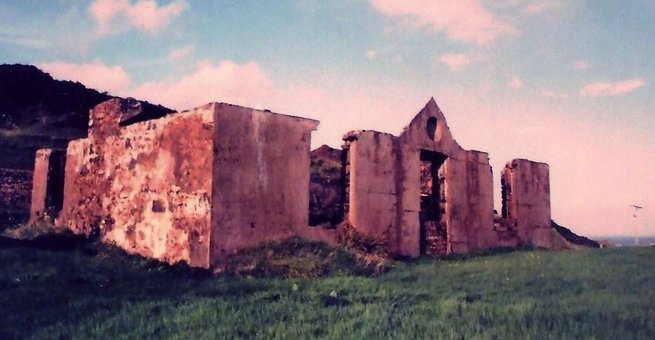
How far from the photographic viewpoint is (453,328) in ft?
15.6

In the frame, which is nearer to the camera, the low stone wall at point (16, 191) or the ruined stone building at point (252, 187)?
the ruined stone building at point (252, 187)

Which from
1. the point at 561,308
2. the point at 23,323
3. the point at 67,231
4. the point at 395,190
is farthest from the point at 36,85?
the point at 561,308

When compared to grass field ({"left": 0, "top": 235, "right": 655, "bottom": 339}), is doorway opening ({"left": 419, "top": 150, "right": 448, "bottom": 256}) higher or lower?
higher

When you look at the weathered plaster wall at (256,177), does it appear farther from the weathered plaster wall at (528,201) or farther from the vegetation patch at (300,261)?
the weathered plaster wall at (528,201)

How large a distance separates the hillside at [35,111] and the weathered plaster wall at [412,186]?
11.5 m

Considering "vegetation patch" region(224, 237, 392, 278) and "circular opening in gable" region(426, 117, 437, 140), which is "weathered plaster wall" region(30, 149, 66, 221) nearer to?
"vegetation patch" region(224, 237, 392, 278)

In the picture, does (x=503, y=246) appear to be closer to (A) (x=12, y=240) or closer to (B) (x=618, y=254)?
(B) (x=618, y=254)

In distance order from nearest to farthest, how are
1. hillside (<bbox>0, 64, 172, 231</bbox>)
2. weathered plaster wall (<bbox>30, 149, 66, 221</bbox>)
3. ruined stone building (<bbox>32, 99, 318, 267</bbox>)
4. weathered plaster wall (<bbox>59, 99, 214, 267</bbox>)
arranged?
ruined stone building (<bbox>32, 99, 318, 267</bbox>)
weathered plaster wall (<bbox>59, 99, 214, 267</bbox>)
weathered plaster wall (<bbox>30, 149, 66, 221</bbox>)
hillside (<bbox>0, 64, 172, 231</bbox>)

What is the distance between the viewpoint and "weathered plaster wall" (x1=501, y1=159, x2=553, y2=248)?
50.4ft

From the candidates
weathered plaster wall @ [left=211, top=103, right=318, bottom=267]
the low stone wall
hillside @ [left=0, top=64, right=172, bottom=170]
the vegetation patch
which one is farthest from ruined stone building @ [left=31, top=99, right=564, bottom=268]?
hillside @ [left=0, top=64, right=172, bottom=170]

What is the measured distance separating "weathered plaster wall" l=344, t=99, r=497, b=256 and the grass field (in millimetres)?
2133

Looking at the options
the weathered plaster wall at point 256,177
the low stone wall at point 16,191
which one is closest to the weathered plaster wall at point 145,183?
the weathered plaster wall at point 256,177

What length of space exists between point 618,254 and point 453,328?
9.60m

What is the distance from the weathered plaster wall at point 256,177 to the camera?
9.13m
